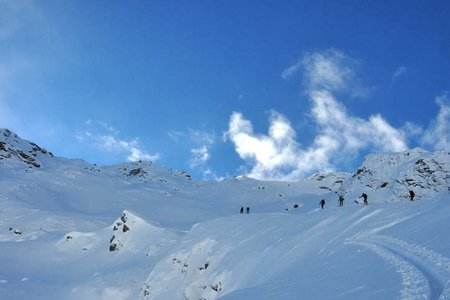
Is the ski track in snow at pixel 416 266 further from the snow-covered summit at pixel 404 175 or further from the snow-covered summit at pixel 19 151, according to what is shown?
the snow-covered summit at pixel 19 151

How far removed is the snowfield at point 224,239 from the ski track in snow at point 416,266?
0.05m

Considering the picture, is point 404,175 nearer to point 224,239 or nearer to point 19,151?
point 224,239

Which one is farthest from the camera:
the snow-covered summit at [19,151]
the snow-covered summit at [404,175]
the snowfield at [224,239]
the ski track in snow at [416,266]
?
the snow-covered summit at [19,151]

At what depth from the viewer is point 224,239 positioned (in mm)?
36938

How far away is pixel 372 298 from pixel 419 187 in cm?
6068

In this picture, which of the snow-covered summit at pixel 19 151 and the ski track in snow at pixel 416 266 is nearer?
the ski track in snow at pixel 416 266

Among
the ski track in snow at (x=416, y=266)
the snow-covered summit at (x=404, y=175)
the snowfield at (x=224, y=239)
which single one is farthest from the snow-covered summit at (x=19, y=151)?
the ski track in snow at (x=416, y=266)

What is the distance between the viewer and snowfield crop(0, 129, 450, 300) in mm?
16750

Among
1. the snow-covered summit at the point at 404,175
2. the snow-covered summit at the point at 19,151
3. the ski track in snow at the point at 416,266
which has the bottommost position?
the ski track in snow at the point at 416,266

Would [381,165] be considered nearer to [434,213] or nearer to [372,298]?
[434,213]

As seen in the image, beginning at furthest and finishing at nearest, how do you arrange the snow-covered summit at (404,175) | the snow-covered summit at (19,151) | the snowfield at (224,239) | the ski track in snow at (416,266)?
the snow-covered summit at (19,151), the snow-covered summit at (404,175), the snowfield at (224,239), the ski track in snow at (416,266)

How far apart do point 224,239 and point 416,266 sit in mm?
23534

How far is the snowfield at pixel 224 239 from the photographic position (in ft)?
55.0

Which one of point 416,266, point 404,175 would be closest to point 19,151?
point 404,175
